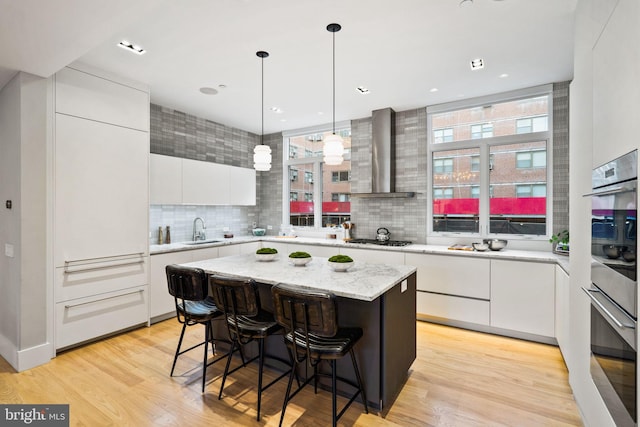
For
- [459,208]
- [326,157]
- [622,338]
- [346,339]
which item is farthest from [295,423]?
[459,208]

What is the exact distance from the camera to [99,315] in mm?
3354

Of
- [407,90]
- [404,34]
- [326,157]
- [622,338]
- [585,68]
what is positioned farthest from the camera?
[407,90]

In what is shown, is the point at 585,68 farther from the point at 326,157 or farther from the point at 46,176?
the point at 46,176

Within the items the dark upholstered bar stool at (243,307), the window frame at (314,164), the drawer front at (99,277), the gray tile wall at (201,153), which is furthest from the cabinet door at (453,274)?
the drawer front at (99,277)

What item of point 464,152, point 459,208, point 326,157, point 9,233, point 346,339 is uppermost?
point 464,152

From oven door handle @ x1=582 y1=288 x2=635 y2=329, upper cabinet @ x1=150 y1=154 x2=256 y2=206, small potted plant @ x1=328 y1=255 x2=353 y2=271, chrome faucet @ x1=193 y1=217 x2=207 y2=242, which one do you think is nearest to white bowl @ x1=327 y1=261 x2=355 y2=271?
small potted plant @ x1=328 y1=255 x2=353 y2=271

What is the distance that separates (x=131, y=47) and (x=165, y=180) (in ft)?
5.78

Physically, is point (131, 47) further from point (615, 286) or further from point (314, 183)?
point (615, 286)

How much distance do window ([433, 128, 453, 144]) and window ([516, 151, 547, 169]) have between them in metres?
0.87

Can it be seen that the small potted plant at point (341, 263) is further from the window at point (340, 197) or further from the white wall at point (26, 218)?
the window at point (340, 197)

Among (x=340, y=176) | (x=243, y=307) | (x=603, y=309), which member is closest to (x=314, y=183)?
(x=340, y=176)

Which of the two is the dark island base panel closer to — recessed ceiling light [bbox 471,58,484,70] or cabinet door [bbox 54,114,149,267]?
recessed ceiling light [bbox 471,58,484,70]

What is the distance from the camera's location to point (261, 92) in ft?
13.3

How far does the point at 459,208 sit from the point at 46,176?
4.67 metres
